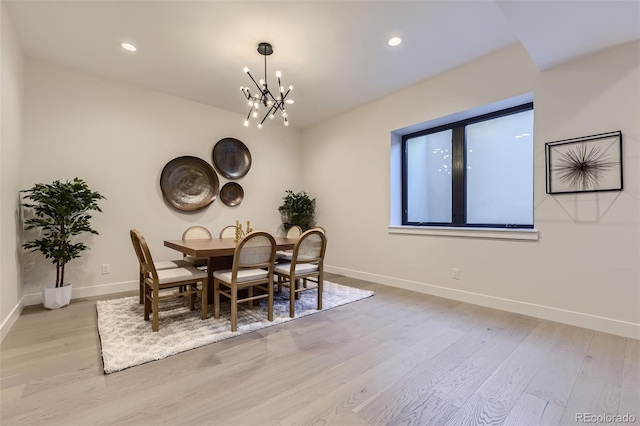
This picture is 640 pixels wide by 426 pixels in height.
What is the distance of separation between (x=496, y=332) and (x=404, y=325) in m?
0.77

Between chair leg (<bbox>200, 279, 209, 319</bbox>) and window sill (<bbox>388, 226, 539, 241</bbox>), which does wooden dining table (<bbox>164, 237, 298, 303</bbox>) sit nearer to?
chair leg (<bbox>200, 279, 209, 319</bbox>)

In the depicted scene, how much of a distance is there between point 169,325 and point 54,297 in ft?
5.24

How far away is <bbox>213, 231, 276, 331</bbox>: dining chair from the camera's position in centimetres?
248

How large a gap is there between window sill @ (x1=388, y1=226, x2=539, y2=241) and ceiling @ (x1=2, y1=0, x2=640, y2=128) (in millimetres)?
1645

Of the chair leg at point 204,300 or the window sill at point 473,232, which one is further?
the window sill at point 473,232

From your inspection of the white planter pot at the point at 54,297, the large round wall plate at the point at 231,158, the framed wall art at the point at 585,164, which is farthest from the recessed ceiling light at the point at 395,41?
the white planter pot at the point at 54,297

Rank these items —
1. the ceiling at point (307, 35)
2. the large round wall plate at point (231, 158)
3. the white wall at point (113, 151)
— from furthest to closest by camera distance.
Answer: the large round wall plate at point (231, 158) < the white wall at point (113, 151) < the ceiling at point (307, 35)

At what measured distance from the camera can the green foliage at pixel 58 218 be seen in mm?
2988

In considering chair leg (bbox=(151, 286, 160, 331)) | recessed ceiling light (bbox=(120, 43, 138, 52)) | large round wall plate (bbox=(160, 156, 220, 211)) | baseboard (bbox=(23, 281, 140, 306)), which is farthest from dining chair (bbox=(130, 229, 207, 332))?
recessed ceiling light (bbox=(120, 43, 138, 52))

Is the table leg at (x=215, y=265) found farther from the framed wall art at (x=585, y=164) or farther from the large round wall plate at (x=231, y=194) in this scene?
the framed wall art at (x=585, y=164)

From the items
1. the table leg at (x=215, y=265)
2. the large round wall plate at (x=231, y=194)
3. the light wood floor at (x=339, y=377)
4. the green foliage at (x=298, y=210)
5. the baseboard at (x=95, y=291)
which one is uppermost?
the large round wall plate at (x=231, y=194)

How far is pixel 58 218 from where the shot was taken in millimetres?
3092

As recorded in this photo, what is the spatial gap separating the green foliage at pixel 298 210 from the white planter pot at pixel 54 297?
10.6 feet

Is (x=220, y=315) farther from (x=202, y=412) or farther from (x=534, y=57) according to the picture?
(x=534, y=57)
